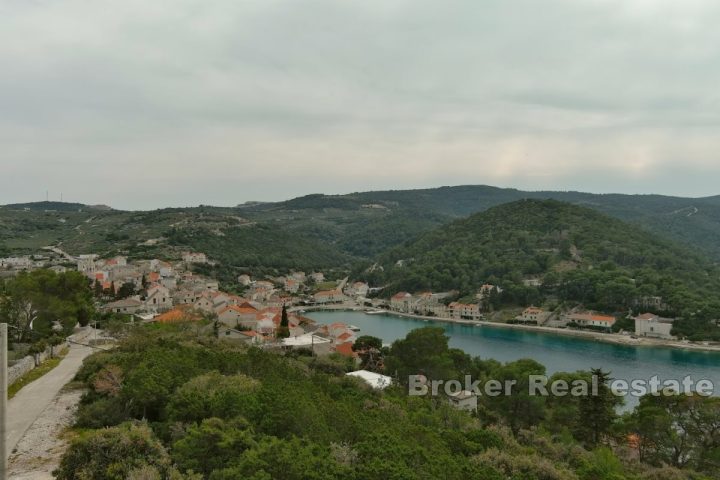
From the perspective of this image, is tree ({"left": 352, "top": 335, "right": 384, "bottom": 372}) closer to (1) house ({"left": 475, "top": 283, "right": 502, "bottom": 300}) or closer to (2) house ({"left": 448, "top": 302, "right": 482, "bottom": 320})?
(2) house ({"left": 448, "top": 302, "right": 482, "bottom": 320})

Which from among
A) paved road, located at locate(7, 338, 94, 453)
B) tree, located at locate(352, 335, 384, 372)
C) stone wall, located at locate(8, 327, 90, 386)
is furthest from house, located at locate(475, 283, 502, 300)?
paved road, located at locate(7, 338, 94, 453)

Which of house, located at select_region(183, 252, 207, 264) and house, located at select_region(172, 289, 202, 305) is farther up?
house, located at select_region(183, 252, 207, 264)

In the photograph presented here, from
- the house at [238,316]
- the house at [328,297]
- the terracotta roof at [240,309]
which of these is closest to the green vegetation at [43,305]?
the house at [238,316]

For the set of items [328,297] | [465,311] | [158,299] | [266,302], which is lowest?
[465,311]

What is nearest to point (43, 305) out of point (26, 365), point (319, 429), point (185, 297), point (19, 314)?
point (19, 314)

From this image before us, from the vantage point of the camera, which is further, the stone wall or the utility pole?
the stone wall

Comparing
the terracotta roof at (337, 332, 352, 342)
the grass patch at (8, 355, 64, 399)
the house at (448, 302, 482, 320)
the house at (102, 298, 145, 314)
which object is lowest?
the house at (448, 302, 482, 320)

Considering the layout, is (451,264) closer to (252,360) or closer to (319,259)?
(319,259)

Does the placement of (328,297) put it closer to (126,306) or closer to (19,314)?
(126,306)
